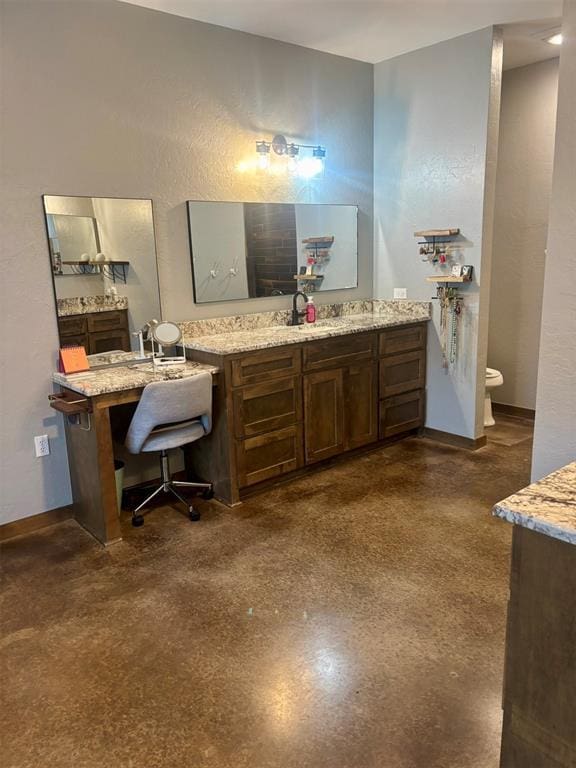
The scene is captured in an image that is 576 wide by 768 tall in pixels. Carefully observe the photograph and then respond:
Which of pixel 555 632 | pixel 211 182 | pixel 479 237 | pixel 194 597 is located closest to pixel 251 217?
pixel 211 182

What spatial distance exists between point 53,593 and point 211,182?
249 cm

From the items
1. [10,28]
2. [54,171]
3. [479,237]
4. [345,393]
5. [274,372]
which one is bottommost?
[345,393]

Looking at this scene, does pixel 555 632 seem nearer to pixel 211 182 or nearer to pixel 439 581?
pixel 439 581

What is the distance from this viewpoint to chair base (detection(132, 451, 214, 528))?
320 centimetres

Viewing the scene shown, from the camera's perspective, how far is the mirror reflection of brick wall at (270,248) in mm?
3857

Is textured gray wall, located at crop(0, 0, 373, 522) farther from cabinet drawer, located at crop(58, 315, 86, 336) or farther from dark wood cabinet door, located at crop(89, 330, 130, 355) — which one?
dark wood cabinet door, located at crop(89, 330, 130, 355)

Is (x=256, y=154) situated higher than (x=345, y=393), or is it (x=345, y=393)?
(x=256, y=154)

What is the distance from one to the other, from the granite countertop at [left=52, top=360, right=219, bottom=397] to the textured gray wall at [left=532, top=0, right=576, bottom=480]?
1.89 metres

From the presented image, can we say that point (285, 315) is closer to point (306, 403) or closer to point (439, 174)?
point (306, 403)

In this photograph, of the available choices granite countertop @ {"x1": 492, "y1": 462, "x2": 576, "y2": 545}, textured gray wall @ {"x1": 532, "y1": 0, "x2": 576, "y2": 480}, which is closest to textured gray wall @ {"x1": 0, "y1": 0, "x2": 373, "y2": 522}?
textured gray wall @ {"x1": 532, "y1": 0, "x2": 576, "y2": 480}

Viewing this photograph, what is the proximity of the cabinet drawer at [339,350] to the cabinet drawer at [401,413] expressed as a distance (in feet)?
1.44

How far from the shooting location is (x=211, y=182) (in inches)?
142

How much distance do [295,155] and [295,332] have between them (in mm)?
1255

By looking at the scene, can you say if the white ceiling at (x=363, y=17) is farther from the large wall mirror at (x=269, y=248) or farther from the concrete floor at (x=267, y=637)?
the concrete floor at (x=267, y=637)
